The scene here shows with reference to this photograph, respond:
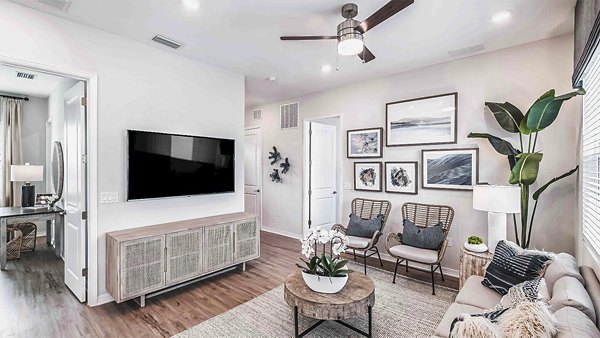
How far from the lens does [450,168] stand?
12.7 feet

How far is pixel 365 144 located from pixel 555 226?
258 centimetres

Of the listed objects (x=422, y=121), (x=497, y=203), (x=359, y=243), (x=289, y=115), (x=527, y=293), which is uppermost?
(x=289, y=115)

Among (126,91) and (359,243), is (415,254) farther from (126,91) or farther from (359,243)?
(126,91)

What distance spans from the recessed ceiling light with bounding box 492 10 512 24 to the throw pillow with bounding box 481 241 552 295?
7.05 feet

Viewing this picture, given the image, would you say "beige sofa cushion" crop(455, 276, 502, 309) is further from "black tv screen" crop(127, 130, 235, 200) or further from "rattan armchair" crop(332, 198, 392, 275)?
"black tv screen" crop(127, 130, 235, 200)

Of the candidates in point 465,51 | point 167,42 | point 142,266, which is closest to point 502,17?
point 465,51

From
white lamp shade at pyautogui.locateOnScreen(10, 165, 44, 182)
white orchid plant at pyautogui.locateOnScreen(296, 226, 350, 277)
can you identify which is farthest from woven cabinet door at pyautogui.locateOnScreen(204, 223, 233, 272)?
white lamp shade at pyautogui.locateOnScreen(10, 165, 44, 182)

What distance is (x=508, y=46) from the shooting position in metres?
3.39

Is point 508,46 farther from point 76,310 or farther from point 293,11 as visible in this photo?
point 76,310

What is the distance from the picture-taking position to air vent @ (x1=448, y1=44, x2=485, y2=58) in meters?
3.40

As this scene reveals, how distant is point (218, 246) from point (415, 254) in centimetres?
244

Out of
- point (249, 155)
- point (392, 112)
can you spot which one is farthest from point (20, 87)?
point (392, 112)

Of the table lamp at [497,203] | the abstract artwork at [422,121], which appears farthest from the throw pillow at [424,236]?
the abstract artwork at [422,121]

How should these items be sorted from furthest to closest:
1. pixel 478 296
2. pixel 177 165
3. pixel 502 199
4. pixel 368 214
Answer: pixel 368 214
pixel 177 165
pixel 502 199
pixel 478 296
